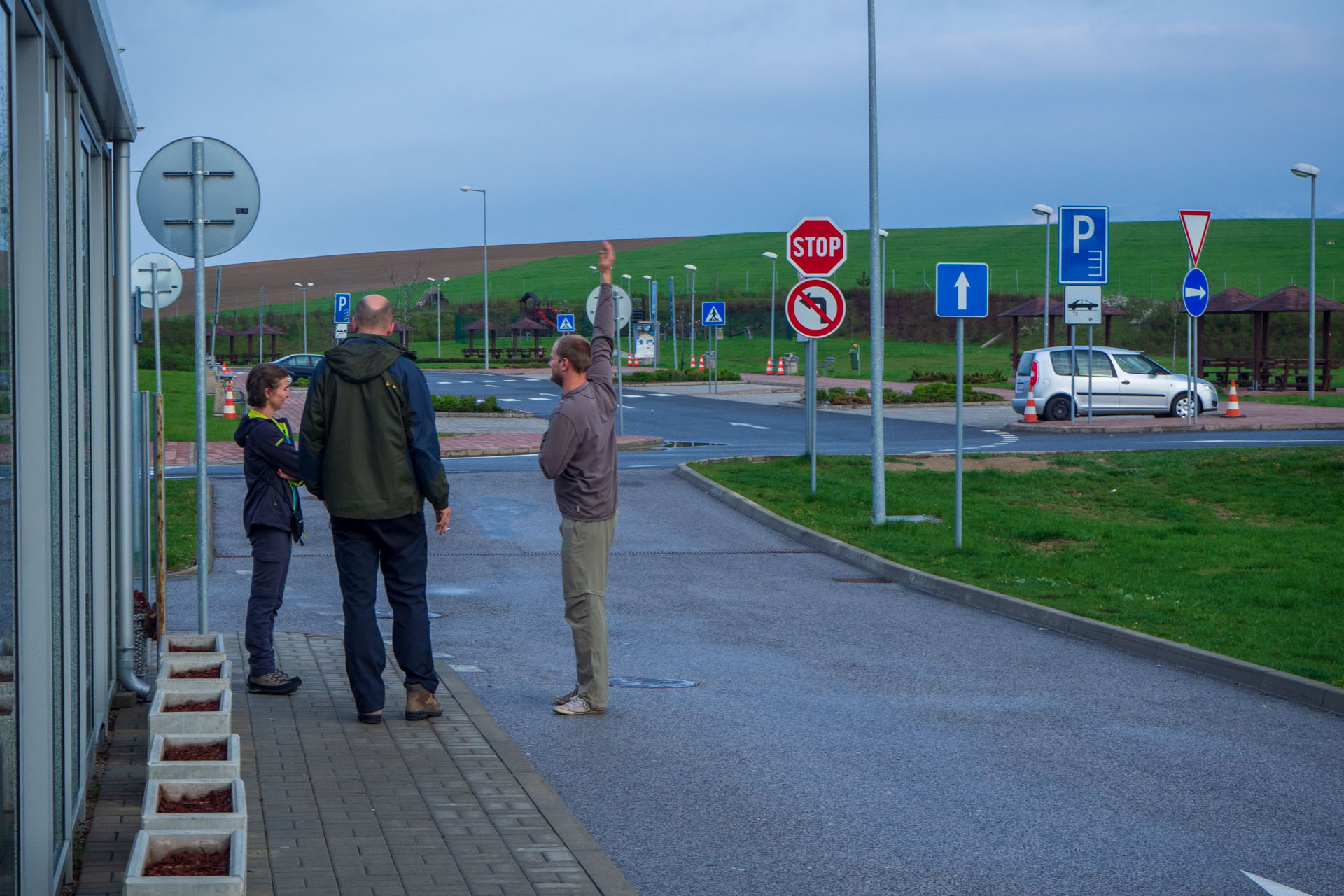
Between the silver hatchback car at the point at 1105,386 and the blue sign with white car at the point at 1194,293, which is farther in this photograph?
the silver hatchback car at the point at 1105,386

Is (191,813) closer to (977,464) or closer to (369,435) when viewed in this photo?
(369,435)

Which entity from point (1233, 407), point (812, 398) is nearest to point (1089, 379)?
point (1233, 407)

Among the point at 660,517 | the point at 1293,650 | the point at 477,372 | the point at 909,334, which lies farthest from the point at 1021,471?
the point at 909,334

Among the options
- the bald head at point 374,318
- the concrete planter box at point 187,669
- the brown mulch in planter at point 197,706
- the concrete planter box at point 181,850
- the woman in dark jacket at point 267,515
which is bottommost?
the brown mulch in planter at point 197,706

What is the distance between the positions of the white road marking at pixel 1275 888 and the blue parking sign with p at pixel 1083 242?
17665mm

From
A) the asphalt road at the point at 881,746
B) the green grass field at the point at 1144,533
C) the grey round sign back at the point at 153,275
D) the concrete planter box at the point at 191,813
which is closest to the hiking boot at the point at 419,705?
the asphalt road at the point at 881,746

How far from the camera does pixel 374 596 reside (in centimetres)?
649

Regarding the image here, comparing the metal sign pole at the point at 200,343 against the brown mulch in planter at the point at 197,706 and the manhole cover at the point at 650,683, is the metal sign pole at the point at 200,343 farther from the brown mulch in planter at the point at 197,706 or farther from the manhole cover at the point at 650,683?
the manhole cover at the point at 650,683

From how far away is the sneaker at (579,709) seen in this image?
7016 mm

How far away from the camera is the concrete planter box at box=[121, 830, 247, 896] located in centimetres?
361

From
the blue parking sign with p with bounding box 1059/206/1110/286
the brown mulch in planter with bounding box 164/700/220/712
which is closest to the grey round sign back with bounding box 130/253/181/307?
the blue parking sign with p with bounding box 1059/206/1110/286

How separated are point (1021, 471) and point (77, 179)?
15421 mm

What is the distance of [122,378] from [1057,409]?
25277 mm

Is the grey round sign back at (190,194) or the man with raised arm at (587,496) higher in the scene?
the grey round sign back at (190,194)
